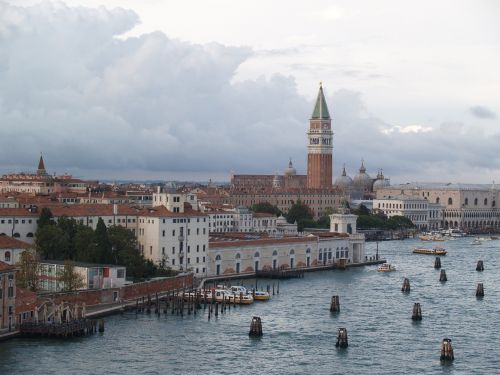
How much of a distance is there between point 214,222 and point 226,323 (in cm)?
3156

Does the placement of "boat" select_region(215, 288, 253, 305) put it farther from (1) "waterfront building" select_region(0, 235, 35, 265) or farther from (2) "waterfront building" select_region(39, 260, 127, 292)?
(1) "waterfront building" select_region(0, 235, 35, 265)

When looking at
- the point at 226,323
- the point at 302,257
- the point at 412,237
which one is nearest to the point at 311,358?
the point at 226,323

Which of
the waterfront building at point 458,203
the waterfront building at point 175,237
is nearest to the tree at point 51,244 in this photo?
A: the waterfront building at point 175,237

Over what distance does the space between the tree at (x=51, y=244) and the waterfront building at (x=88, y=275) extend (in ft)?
10.1

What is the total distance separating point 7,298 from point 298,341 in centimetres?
751

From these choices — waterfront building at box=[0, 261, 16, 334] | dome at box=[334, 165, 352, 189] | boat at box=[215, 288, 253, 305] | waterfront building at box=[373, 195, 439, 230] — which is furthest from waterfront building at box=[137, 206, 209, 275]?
dome at box=[334, 165, 352, 189]

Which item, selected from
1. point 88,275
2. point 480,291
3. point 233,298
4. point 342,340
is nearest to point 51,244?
point 88,275

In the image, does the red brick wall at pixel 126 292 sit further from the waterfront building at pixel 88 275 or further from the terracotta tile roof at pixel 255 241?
the terracotta tile roof at pixel 255 241

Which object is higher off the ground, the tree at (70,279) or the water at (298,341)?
the tree at (70,279)

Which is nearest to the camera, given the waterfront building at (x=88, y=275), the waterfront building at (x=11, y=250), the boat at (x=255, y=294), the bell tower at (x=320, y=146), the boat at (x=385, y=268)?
the waterfront building at (x=88, y=275)

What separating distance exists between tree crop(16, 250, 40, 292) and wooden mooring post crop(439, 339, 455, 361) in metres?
12.1

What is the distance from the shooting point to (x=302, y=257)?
150 ft

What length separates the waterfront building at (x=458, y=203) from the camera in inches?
3750

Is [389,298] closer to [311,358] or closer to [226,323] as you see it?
[226,323]
